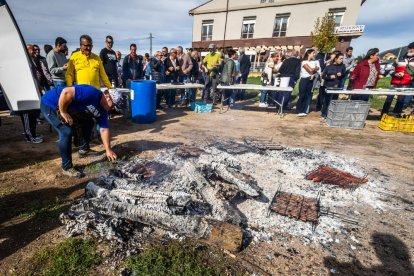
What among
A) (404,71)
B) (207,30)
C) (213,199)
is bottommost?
(213,199)

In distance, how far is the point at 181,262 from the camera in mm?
2203

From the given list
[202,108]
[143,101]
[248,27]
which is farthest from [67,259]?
[248,27]

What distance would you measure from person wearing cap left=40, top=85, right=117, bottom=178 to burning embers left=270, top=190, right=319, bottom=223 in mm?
2771

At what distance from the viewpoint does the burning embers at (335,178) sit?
Result: 12.5 ft

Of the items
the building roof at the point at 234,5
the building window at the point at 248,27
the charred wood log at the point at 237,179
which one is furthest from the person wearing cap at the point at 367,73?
the building window at the point at 248,27

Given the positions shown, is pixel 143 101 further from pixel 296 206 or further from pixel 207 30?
pixel 207 30

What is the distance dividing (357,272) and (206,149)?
333cm

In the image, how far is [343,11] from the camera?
84.3ft

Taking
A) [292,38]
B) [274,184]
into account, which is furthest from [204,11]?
[274,184]

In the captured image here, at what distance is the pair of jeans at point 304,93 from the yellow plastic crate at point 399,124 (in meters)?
2.57

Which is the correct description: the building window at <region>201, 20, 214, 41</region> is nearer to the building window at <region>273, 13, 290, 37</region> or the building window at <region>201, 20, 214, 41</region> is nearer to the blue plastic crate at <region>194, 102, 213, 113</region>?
the building window at <region>273, 13, 290, 37</region>

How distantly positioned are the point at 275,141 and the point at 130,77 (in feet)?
20.4

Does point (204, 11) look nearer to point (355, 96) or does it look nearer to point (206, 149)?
point (355, 96)

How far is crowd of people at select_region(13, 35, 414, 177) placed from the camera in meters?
3.60
